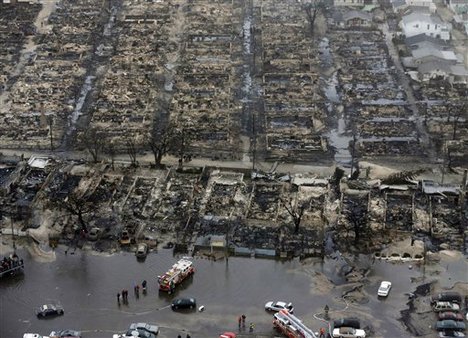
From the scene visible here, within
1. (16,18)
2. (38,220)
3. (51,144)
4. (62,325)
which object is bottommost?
(62,325)

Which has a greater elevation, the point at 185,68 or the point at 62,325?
the point at 185,68

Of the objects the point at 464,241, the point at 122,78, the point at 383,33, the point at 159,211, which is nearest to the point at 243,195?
the point at 159,211

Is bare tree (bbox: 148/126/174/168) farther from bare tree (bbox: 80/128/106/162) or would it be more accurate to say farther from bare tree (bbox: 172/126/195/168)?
bare tree (bbox: 80/128/106/162)

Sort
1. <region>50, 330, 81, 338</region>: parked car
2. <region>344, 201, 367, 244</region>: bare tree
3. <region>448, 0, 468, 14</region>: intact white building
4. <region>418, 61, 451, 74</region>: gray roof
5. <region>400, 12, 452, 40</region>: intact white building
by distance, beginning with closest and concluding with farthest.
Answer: <region>50, 330, 81, 338</region>: parked car → <region>344, 201, 367, 244</region>: bare tree → <region>418, 61, 451, 74</region>: gray roof → <region>400, 12, 452, 40</region>: intact white building → <region>448, 0, 468, 14</region>: intact white building

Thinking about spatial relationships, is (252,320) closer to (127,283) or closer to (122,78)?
(127,283)

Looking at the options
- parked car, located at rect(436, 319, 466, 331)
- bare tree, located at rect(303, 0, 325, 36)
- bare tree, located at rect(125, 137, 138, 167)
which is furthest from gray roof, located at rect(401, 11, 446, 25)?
parked car, located at rect(436, 319, 466, 331)

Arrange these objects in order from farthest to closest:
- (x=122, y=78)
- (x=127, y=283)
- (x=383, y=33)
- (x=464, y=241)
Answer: (x=383, y=33) < (x=122, y=78) < (x=464, y=241) < (x=127, y=283)

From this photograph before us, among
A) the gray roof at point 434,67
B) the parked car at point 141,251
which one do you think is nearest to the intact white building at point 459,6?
the gray roof at point 434,67
